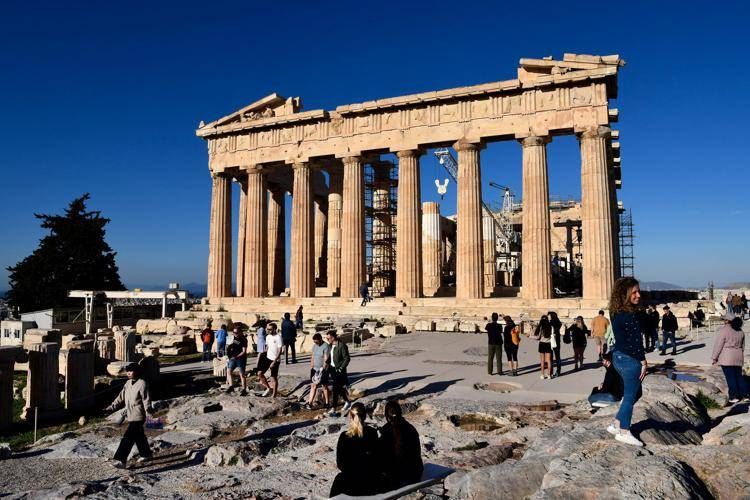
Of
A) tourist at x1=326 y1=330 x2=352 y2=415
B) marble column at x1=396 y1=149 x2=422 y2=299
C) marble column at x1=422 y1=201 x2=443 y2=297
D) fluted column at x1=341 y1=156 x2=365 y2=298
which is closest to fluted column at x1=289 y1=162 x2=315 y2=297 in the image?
fluted column at x1=341 y1=156 x2=365 y2=298

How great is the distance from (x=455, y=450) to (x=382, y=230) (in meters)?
34.1

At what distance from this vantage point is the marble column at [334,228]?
37.4 m

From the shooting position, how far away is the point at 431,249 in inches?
1647

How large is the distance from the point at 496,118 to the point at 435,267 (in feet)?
46.1

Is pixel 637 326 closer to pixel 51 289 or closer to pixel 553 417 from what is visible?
pixel 553 417

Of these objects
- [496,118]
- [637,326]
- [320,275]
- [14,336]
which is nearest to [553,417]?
[637,326]

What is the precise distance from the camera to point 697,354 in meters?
17.2

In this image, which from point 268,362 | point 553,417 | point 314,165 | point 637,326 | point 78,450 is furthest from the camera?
point 314,165

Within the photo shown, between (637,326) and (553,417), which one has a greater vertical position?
(637,326)

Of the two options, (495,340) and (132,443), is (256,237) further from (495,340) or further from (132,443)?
(132,443)

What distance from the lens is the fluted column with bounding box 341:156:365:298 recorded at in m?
33.3

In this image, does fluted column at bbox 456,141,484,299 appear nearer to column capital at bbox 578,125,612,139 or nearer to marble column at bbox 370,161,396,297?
column capital at bbox 578,125,612,139

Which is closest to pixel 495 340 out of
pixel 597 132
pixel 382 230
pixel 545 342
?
pixel 545 342

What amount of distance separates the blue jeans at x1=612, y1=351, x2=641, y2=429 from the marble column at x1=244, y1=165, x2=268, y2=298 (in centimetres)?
3224
